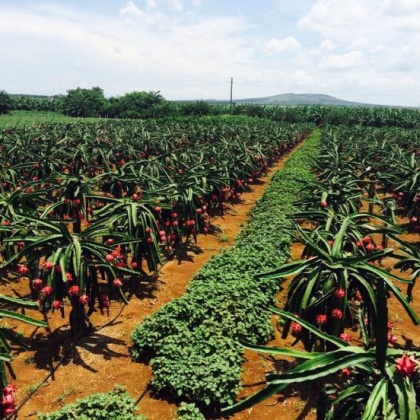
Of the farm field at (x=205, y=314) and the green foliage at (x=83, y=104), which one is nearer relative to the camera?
the farm field at (x=205, y=314)

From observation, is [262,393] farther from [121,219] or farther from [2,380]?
[121,219]

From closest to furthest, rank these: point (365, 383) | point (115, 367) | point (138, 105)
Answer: point (365, 383) → point (115, 367) → point (138, 105)

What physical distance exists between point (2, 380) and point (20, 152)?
1111 cm

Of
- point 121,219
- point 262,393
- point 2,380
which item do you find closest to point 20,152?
point 121,219

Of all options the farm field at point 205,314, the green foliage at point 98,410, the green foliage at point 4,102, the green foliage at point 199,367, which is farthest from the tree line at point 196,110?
the green foliage at point 98,410

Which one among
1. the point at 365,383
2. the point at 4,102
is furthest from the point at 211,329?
the point at 4,102

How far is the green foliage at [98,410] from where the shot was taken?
3.89 m

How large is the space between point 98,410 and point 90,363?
4.82 ft

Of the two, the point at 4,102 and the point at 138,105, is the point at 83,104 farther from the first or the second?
the point at 4,102

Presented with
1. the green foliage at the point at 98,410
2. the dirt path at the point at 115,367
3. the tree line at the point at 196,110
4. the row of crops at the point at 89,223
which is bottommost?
the dirt path at the point at 115,367

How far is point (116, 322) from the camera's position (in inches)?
249

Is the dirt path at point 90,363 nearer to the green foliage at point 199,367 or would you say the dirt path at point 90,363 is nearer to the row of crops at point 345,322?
the green foliage at point 199,367

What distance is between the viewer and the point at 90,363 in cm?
531

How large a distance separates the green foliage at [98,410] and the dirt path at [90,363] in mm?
528
